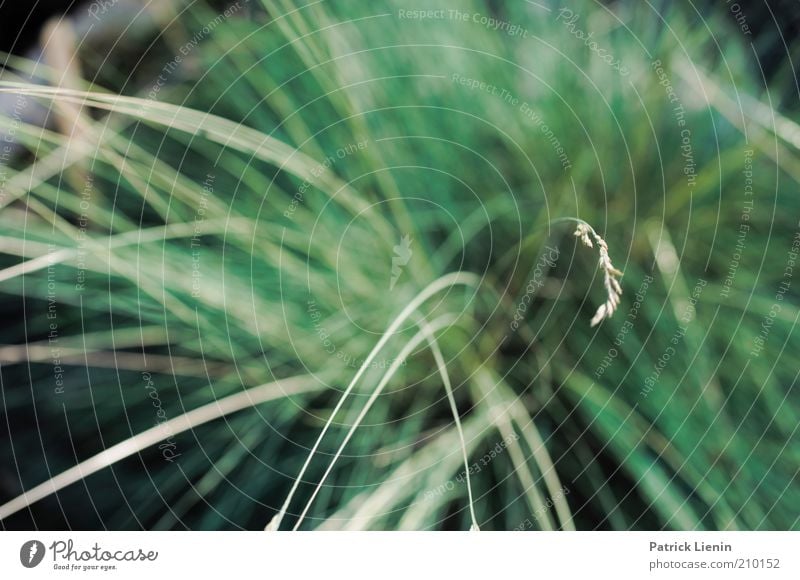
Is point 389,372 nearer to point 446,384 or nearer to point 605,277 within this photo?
point 446,384

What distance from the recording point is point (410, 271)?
423 mm

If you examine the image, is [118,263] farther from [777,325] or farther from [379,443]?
[777,325]

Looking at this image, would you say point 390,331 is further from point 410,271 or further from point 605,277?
point 605,277

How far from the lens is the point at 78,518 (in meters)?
0.43

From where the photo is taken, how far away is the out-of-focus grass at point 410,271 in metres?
0.42

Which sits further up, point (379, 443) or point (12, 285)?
point (12, 285)

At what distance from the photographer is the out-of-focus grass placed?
0.42 metres

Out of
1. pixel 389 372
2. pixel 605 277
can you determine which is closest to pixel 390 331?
pixel 389 372

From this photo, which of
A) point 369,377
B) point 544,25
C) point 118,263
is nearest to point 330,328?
point 369,377

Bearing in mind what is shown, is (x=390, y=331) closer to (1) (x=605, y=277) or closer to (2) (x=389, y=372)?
(2) (x=389, y=372)

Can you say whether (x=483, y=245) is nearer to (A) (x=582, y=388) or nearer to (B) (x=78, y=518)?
(A) (x=582, y=388)

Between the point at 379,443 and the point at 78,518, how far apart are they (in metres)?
0.22
